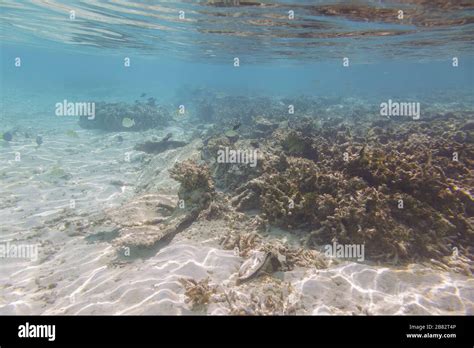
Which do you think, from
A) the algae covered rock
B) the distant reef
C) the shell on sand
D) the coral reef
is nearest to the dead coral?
the shell on sand

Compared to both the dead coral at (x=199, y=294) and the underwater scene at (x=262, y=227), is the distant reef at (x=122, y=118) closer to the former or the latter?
the underwater scene at (x=262, y=227)


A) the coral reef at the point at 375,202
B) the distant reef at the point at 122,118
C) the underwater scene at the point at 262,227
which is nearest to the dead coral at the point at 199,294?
the underwater scene at the point at 262,227

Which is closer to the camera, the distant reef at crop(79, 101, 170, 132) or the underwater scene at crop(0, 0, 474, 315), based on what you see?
the underwater scene at crop(0, 0, 474, 315)

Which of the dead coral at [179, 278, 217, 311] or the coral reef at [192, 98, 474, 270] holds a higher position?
the coral reef at [192, 98, 474, 270]

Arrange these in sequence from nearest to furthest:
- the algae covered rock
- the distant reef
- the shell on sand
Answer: the shell on sand < the algae covered rock < the distant reef

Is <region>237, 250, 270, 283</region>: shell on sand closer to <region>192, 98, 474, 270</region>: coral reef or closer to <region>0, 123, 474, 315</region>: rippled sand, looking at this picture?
<region>0, 123, 474, 315</region>: rippled sand

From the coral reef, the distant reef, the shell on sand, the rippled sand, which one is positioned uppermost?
the distant reef

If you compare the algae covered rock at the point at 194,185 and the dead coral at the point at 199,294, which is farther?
the algae covered rock at the point at 194,185

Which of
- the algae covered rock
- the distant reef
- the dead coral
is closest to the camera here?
the dead coral

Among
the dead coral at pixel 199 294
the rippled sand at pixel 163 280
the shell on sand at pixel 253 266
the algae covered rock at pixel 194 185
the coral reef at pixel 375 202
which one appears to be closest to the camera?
the dead coral at pixel 199 294

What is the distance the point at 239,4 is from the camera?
47.5 feet

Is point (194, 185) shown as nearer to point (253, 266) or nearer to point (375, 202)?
point (253, 266)

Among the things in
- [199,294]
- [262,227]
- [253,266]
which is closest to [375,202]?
[262,227]
